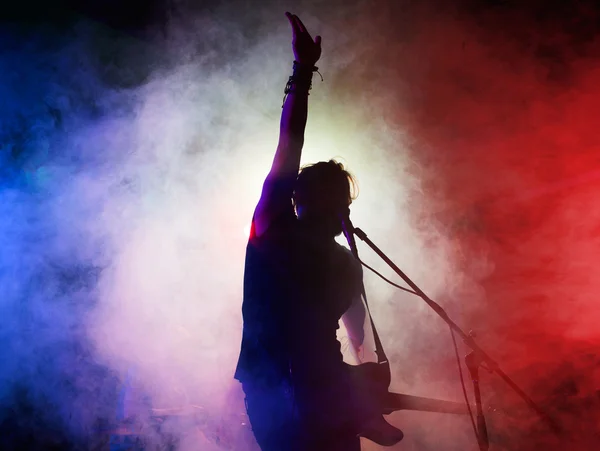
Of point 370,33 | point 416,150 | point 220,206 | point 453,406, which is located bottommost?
point 453,406

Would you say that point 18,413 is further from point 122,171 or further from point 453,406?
point 453,406

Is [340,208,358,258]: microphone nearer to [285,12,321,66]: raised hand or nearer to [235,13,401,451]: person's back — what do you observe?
[235,13,401,451]: person's back

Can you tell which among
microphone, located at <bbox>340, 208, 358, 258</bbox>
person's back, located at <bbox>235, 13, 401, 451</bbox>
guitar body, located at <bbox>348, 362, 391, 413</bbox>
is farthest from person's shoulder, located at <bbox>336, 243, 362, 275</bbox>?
guitar body, located at <bbox>348, 362, 391, 413</bbox>

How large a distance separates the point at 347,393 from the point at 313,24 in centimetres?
318

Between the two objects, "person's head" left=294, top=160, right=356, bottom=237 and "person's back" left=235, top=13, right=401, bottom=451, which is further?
"person's head" left=294, top=160, right=356, bottom=237

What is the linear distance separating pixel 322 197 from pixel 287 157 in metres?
0.41

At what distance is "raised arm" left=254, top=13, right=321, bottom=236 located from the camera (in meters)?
1.34

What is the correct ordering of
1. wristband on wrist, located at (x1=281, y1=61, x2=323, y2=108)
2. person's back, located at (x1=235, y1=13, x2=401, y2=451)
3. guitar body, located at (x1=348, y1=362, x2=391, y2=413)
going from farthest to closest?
1. guitar body, located at (x1=348, y1=362, x2=391, y2=413)
2. wristband on wrist, located at (x1=281, y1=61, x2=323, y2=108)
3. person's back, located at (x1=235, y1=13, x2=401, y2=451)

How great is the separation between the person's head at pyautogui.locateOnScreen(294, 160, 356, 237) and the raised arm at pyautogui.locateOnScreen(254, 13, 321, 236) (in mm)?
256

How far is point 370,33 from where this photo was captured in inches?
137

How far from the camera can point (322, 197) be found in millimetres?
1704

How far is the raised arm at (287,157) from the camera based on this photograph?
4.41ft

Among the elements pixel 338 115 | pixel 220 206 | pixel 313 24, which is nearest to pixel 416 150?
pixel 338 115

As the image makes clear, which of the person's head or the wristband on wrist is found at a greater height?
the wristband on wrist
